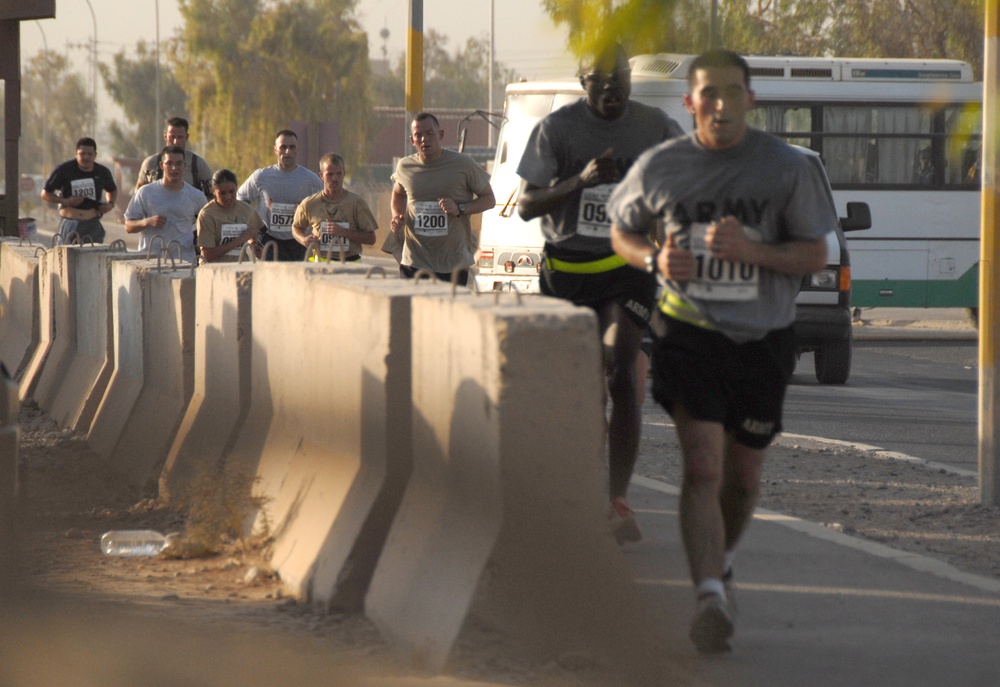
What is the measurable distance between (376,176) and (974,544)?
275 feet

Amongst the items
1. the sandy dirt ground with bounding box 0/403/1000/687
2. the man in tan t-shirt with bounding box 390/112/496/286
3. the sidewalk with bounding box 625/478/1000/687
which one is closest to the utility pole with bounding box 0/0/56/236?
the man in tan t-shirt with bounding box 390/112/496/286

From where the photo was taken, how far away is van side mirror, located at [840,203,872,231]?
49.5 ft

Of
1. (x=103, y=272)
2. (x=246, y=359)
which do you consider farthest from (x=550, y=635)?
(x=103, y=272)

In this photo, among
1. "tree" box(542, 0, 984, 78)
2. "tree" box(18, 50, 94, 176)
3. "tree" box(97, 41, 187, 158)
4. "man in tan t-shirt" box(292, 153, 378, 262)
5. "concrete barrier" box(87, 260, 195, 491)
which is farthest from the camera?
"tree" box(18, 50, 94, 176)

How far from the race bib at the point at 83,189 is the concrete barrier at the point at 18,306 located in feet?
4.32

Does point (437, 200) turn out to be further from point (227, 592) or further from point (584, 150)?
point (227, 592)

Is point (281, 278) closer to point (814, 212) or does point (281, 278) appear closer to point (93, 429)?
point (814, 212)

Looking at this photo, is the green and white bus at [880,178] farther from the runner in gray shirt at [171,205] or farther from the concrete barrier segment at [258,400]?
the concrete barrier segment at [258,400]

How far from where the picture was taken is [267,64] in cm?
6041

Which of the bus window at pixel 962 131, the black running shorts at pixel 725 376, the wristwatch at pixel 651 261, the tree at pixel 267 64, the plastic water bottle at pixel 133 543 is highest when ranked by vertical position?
the tree at pixel 267 64

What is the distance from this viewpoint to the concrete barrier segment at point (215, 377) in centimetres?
700

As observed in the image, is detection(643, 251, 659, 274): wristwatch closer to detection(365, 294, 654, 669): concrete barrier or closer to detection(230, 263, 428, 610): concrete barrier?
detection(365, 294, 654, 669): concrete barrier

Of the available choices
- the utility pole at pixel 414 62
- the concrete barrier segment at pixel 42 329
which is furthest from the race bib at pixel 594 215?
the utility pole at pixel 414 62

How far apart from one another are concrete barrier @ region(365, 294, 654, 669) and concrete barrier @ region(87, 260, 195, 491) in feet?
12.0
